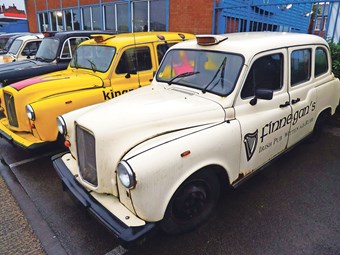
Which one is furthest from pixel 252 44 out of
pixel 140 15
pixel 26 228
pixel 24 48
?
pixel 140 15

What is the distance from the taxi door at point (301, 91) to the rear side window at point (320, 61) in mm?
225

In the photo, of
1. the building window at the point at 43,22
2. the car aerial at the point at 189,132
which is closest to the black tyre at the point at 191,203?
the car aerial at the point at 189,132

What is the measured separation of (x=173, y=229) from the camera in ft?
8.59

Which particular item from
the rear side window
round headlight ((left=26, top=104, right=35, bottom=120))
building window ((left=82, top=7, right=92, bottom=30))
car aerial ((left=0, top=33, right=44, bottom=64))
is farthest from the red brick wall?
round headlight ((left=26, top=104, right=35, bottom=120))

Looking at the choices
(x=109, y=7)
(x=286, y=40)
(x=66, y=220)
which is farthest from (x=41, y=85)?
(x=109, y=7)

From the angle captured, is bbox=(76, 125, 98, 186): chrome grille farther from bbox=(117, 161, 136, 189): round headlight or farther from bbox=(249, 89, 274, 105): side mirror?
bbox=(249, 89, 274, 105): side mirror

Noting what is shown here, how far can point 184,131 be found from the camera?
2613 millimetres

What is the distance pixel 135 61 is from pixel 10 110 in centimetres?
223

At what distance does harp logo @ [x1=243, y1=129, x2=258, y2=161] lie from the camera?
2.93 m

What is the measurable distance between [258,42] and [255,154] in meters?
1.32

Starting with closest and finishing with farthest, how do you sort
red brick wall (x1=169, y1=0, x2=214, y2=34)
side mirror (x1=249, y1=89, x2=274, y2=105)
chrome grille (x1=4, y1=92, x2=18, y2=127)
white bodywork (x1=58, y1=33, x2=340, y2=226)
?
white bodywork (x1=58, y1=33, x2=340, y2=226)
side mirror (x1=249, y1=89, x2=274, y2=105)
chrome grille (x1=4, y1=92, x2=18, y2=127)
red brick wall (x1=169, y1=0, x2=214, y2=34)

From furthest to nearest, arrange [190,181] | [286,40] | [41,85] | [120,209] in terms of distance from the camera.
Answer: [41,85], [286,40], [190,181], [120,209]

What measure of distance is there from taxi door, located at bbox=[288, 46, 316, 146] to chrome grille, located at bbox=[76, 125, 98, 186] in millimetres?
2558

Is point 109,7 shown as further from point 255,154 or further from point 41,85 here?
point 255,154
